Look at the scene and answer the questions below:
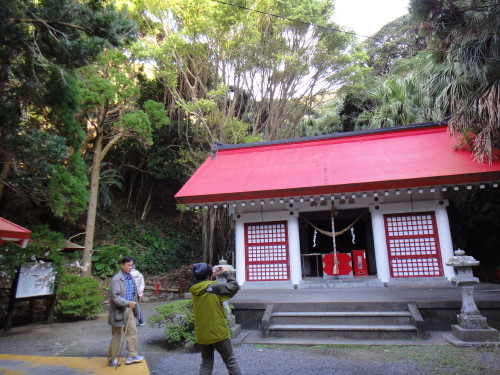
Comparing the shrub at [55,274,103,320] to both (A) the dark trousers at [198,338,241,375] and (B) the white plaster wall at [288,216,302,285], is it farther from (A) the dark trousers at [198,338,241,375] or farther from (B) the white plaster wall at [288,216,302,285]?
(A) the dark trousers at [198,338,241,375]

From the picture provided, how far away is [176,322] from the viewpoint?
5.92 m

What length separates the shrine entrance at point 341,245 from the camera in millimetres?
10242

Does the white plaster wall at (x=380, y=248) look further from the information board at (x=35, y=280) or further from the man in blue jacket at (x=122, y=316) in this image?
the information board at (x=35, y=280)

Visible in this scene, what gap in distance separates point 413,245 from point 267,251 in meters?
4.37

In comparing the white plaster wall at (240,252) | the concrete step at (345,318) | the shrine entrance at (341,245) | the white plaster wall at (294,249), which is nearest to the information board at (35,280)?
the white plaster wall at (240,252)

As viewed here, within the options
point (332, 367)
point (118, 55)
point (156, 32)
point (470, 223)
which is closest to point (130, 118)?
point (118, 55)

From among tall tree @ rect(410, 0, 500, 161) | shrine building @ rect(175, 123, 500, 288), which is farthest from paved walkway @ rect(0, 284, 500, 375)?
tall tree @ rect(410, 0, 500, 161)

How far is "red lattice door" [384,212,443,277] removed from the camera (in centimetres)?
917

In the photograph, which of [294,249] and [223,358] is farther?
[294,249]

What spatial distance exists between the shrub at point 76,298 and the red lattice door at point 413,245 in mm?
8612

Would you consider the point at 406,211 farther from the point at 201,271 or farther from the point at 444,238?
the point at 201,271

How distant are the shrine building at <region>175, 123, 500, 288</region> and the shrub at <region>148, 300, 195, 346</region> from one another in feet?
14.0

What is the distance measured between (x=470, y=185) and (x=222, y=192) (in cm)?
680

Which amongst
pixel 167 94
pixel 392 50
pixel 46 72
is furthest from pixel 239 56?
pixel 392 50
